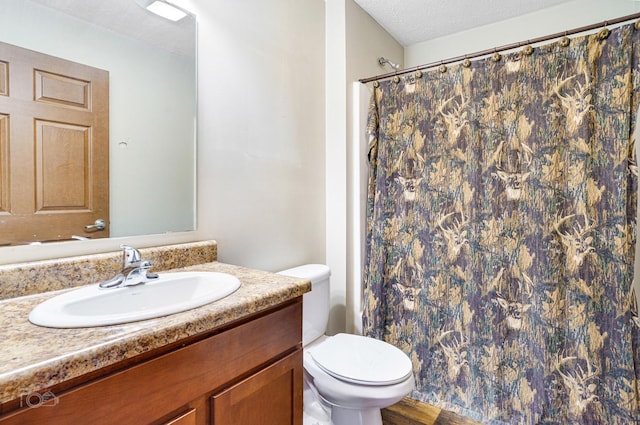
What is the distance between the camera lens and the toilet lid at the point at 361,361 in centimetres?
131

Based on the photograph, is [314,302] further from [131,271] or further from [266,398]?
[131,271]

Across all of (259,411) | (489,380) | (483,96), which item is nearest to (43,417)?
(259,411)

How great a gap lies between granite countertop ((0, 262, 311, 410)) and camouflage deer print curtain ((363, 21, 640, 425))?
1.24 metres

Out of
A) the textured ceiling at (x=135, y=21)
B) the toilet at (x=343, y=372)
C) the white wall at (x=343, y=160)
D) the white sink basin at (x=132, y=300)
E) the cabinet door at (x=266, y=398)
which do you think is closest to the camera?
the white sink basin at (x=132, y=300)

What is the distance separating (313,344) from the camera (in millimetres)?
1641

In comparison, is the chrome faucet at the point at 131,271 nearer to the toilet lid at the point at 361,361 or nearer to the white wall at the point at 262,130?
the white wall at the point at 262,130

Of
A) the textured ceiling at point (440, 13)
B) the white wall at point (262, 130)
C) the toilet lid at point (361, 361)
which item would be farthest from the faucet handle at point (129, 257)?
the textured ceiling at point (440, 13)

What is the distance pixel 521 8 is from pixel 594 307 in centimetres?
190

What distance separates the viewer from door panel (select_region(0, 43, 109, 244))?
900 mm

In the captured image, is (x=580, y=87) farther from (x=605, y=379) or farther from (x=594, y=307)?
(x=605, y=379)

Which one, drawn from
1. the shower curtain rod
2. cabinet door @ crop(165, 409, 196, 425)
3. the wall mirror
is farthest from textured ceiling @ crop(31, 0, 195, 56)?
cabinet door @ crop(165, 409, 196, 425)

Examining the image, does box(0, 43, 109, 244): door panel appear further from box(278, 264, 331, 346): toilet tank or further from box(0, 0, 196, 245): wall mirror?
box(278, 264, 331, 346): toilet tank

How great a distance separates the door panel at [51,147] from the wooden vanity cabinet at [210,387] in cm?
62

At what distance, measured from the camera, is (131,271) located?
1.00m
